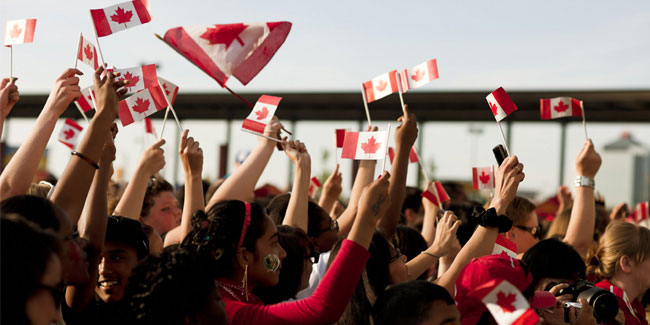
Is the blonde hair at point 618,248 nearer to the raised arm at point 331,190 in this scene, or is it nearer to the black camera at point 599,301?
the black camera at point 599,301

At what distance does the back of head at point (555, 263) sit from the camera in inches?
161

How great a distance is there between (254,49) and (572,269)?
2.00 metres

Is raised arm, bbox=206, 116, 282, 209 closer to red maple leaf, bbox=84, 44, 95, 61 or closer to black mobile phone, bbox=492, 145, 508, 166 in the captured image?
red maple leaf, bbox=84, 44, 95, 61

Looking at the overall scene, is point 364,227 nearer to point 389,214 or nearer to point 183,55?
point 183,55

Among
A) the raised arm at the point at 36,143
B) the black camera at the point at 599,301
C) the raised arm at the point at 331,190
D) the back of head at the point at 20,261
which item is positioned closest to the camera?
the back of head at the point at 20,261

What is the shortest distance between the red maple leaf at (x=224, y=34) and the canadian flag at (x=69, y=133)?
412cm

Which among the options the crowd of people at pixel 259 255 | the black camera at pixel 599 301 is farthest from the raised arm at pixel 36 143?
the black camera at pixel 599 301

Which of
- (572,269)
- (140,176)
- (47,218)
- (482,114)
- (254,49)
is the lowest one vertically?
(482,114)

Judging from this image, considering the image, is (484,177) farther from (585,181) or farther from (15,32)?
(15,32)

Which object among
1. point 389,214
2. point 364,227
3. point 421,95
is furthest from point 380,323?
point 421,95

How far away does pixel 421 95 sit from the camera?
48.7 ft

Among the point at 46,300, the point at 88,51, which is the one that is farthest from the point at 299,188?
the point at 46,300

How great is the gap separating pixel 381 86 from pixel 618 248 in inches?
75.0

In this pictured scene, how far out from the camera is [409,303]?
2.80 metres
